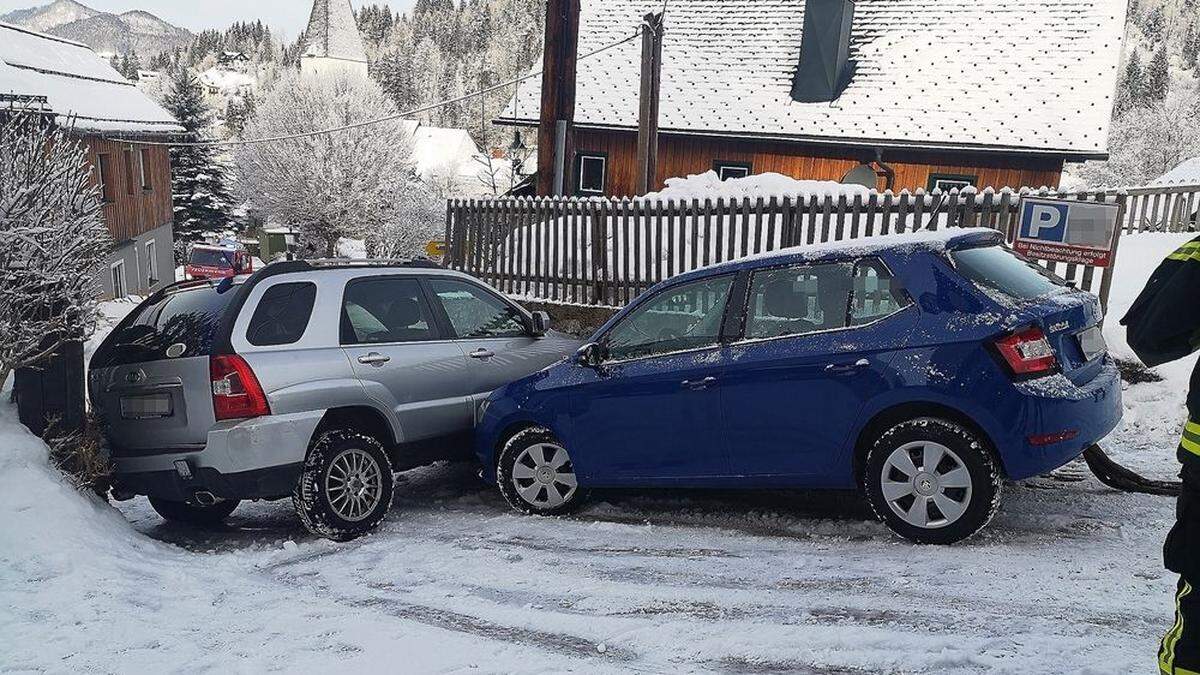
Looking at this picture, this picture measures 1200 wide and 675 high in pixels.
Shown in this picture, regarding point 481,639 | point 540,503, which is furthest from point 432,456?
point 481,639

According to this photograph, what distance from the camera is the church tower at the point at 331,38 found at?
89.8 m

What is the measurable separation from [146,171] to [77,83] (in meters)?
5.15

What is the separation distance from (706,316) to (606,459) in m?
1.24

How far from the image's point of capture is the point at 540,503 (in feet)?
20.7

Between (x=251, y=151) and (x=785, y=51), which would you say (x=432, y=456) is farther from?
(x=251, y=151)

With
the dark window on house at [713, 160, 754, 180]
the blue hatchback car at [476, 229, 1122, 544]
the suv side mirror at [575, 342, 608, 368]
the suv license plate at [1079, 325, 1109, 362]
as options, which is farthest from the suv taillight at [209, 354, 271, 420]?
the dark window on house at [713, 160, 754, 180]

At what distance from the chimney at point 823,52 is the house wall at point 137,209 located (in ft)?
67.7

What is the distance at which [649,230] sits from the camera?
11.1 metres

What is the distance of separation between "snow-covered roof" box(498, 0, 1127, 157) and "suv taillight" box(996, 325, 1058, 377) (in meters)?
18.6

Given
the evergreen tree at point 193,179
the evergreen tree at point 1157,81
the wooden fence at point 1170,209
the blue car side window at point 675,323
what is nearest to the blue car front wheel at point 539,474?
the blue car side window at point 675,323

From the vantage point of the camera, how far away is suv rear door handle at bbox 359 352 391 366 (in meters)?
6.16

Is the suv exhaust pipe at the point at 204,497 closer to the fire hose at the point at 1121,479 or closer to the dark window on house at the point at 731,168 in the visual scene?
the fire hose at the point at 1121,479

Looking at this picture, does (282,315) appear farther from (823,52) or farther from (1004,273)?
(823,52)

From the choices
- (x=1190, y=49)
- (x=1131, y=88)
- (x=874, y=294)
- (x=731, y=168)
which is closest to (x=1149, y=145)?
(x=1131, y=88)
